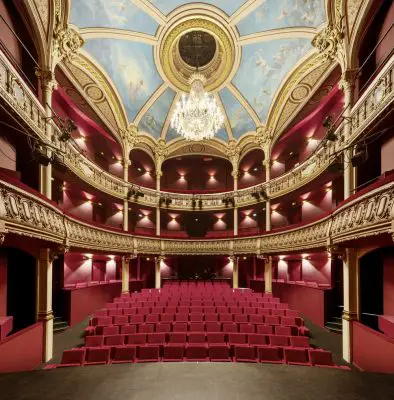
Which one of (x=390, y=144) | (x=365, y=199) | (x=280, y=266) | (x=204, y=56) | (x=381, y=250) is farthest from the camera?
(x=280, y=266)

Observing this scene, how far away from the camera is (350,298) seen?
7371mm

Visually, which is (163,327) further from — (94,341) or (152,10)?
(152,10)

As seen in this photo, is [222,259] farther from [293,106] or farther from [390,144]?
[390,144]

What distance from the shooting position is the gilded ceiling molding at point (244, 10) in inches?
425

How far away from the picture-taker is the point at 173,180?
67.7ft

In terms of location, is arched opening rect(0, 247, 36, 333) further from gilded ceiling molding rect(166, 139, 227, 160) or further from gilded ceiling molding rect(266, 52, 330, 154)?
gilded ceiling molding rect(266, 52, 330, 154)

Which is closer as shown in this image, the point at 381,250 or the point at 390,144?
the point at 390,144

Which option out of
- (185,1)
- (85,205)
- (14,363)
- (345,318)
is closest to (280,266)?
(345,318)

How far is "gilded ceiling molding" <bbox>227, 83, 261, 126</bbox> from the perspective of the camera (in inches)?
592

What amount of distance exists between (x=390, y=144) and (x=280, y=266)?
10515mm

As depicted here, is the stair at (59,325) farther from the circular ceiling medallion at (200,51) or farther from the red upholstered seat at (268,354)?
the circular ceiling medallion at (200,51)

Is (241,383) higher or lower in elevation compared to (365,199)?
lower

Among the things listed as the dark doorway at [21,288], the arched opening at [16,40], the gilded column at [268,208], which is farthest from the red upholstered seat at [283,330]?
the arched opening at [16,40]

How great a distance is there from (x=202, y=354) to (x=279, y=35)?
41.0ft
